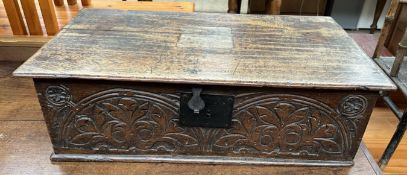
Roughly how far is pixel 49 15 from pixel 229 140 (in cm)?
87

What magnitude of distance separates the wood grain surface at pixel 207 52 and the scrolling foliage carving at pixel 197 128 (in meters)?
0.05

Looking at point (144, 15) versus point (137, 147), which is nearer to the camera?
point (137, 147)

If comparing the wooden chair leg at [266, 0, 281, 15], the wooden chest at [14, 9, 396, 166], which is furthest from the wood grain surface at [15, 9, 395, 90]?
the wooden chair leg at [266, 0, 281, 15]

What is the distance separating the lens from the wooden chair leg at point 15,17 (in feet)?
3.88

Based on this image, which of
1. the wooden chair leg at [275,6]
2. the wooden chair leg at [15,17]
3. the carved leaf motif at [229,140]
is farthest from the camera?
the wooden chair leg at [275,6]

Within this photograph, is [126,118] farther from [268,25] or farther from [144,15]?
[268,25]

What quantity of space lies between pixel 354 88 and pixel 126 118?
496 mm

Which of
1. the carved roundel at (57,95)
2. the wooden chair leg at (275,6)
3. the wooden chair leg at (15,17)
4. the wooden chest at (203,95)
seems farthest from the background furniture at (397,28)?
the wooden chair leg at (15,17)

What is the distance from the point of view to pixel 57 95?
702mm

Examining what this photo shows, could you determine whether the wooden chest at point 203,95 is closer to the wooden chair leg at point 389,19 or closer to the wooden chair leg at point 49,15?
the wooden chair leg at point 389,19

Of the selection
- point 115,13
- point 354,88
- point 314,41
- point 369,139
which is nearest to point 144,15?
point 115,13

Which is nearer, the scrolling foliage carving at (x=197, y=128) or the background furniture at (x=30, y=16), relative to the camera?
the scrolling foliage carving at (x=197, y=128)

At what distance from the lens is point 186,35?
0.87m

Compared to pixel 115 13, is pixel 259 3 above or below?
below
